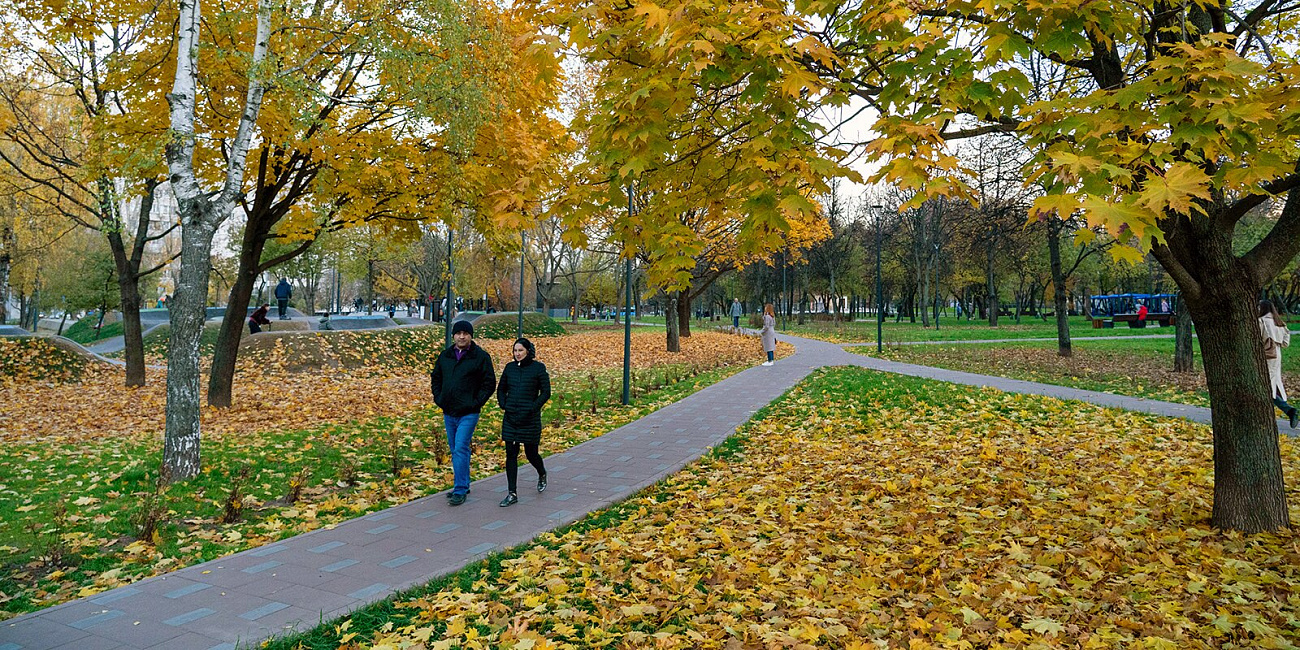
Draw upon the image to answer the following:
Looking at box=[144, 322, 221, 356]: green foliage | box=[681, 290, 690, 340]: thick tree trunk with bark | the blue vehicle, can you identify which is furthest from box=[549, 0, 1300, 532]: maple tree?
the blue vehicle

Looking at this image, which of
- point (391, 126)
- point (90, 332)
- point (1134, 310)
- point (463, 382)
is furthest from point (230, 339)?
point (1134, 310)

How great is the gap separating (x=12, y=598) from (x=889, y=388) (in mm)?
12246

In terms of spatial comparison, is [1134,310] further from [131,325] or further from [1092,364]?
[131,325]

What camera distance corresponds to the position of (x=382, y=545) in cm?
544

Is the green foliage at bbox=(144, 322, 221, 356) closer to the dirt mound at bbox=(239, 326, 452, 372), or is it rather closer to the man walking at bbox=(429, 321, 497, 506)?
the dirt mound at bbox=(239, 326, 452, 372)

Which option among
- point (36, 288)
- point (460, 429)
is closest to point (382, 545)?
point (460, 429)

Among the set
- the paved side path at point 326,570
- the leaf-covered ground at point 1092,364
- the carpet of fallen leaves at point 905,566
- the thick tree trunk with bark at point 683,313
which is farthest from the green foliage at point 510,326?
the carpet of fallen leaves at point 905,566

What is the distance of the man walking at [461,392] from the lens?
21.8 feet

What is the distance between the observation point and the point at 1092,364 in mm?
18266

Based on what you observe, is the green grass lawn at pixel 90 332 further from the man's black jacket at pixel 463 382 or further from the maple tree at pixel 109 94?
the man's black jacket at pixel 463 382

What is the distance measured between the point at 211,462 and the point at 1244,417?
9.96 meters

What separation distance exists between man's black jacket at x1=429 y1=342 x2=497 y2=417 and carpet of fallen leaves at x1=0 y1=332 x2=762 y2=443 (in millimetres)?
5432

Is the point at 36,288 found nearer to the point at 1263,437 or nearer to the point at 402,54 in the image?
the point at 402,54

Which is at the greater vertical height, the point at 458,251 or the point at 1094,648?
the point at 458,251
